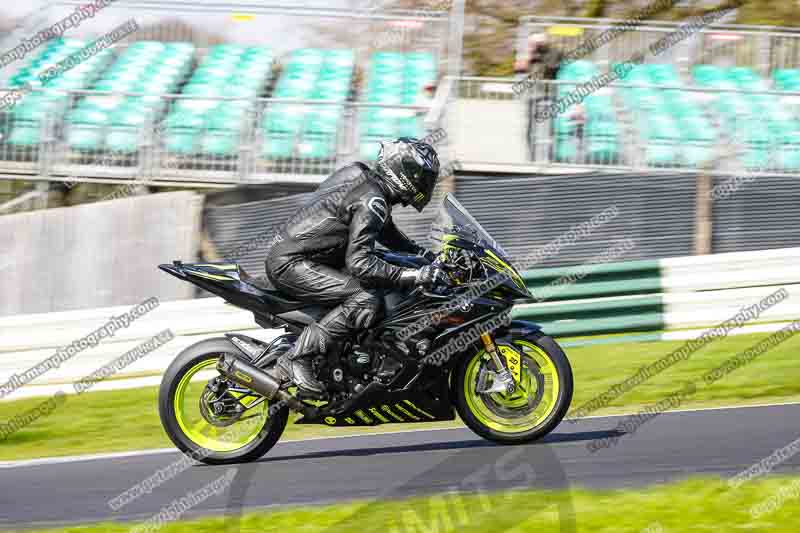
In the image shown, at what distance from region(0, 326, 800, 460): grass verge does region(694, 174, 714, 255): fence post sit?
51.0 inches

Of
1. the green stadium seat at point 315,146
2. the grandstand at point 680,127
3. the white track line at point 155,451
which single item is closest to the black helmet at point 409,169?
the white track line at point 155,451

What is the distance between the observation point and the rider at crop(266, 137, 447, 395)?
6.64 meters

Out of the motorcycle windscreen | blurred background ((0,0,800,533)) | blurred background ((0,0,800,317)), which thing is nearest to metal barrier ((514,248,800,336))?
blurred background ((0,0,800,533))

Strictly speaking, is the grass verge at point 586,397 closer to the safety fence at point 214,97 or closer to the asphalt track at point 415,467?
the asphalt track at point 415,467

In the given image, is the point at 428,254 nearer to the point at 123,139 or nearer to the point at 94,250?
the point at 94,250

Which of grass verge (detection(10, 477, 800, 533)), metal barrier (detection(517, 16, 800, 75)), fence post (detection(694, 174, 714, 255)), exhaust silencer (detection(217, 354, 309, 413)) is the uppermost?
metal barrier (detection(517, 16, 800, 75))

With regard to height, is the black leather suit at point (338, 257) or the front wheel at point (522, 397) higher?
the black leather suit at point (338, 257)

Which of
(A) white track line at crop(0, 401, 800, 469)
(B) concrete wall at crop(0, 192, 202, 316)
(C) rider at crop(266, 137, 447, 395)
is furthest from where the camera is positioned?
(B) concrete wall at crop(0, 192, 202, 316)

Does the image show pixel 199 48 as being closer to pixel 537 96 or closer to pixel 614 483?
pixel 537 96

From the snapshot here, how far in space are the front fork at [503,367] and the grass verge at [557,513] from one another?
89cm

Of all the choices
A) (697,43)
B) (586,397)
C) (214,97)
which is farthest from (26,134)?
(697,43)

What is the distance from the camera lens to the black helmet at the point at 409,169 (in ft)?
21.9

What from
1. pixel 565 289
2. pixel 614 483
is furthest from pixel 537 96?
pixel 614 483

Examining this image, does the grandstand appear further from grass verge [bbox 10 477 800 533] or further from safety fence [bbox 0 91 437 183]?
grass verge [bbox 10 477 800 533]
